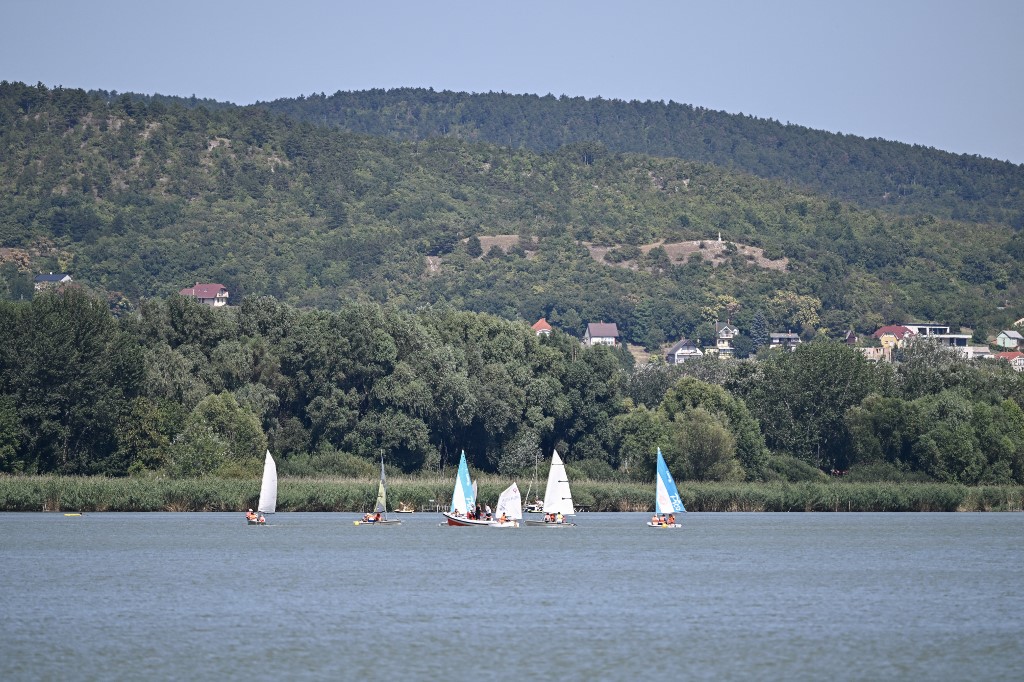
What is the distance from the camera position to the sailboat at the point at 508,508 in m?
86.4

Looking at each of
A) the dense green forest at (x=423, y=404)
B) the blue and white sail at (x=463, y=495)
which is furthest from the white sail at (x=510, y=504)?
the dense green forest at (x=423, y=404)

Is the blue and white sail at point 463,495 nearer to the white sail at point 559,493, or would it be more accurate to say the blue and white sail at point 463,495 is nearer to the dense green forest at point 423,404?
the white sail at point 559,493

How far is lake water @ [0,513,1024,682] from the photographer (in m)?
40.5

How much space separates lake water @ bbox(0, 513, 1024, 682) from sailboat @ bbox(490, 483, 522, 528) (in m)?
1.15

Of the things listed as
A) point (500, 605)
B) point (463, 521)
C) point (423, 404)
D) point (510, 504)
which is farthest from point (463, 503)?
point (500, 605)

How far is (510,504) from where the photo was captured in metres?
87.1

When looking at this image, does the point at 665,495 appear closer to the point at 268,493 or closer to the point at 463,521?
the point at 463,521

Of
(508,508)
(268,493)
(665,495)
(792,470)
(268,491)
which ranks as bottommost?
(508,508)

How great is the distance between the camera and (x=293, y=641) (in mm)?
44031

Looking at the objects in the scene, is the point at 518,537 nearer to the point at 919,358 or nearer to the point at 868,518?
the point at 868,518

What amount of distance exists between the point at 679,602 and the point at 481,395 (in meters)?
63.4

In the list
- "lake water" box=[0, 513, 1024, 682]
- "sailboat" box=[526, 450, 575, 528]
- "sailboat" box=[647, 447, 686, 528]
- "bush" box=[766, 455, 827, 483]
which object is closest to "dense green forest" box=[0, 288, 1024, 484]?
"bush" box=[766, 455, 827, 483]

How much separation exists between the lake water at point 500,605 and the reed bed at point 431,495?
443 centimetres

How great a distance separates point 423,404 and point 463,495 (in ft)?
93.3
